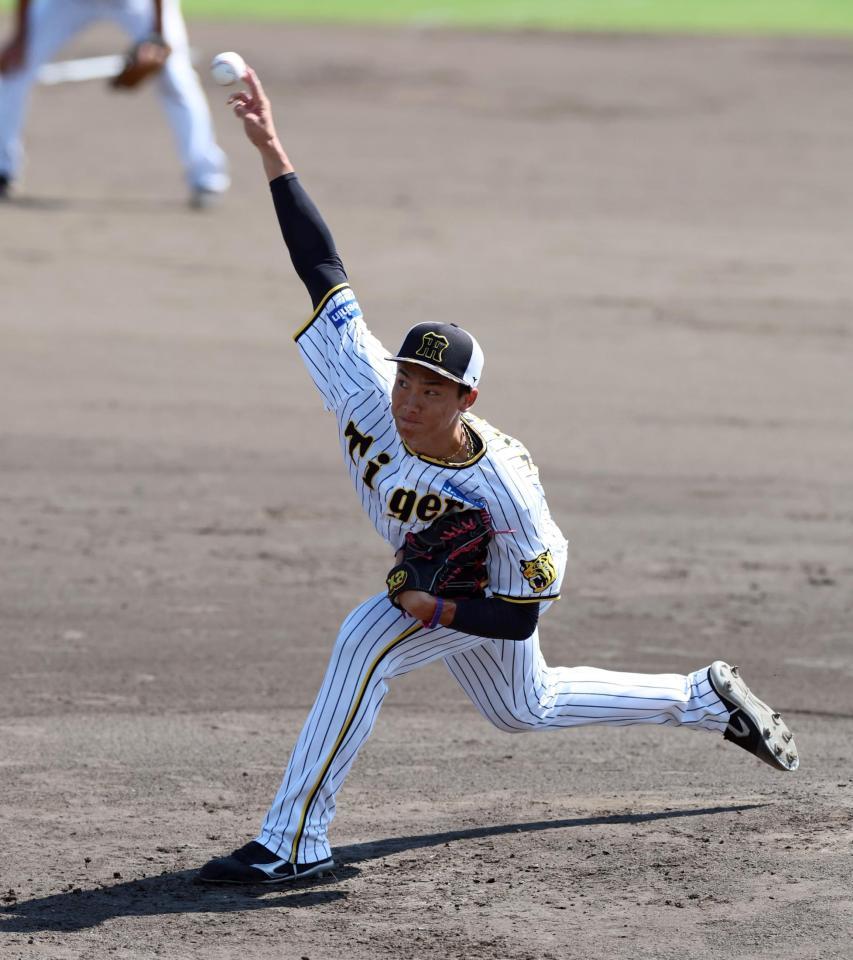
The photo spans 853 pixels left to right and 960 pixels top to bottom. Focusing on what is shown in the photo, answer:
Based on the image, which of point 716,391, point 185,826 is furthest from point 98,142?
point 185,826

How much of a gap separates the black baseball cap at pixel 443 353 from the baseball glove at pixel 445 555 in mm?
337

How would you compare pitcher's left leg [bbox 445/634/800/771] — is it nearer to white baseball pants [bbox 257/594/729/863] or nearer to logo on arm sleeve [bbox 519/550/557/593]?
white baseball pants [bbox 257/594/729/863]

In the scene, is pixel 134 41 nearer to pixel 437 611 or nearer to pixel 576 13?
pixel 437 611

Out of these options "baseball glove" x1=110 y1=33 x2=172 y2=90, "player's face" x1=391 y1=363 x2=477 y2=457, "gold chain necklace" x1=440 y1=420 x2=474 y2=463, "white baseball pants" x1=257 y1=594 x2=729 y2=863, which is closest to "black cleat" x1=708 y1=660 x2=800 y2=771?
"white baseball pants" x1=257 y1=594 x2=729 y2=863

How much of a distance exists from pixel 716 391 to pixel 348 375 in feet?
17.1

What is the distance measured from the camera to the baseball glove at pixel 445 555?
4035 mm

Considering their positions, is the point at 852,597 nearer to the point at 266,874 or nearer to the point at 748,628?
the point at 748,628

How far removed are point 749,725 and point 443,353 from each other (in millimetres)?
1443

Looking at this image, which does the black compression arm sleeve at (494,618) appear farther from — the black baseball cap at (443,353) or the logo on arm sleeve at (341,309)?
the logo on arm sleeve at (341,309)

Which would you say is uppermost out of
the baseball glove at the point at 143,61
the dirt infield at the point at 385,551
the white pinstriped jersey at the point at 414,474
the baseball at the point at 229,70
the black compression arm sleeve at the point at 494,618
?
the baseball at the point at 229,70

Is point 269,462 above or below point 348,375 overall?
below

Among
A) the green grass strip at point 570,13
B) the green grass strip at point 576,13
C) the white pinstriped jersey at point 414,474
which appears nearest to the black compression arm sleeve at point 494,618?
the white pinstriped jersey at point 414,474

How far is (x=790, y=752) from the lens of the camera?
15.3ft

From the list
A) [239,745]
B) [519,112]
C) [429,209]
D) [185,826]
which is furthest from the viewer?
[519,112]
